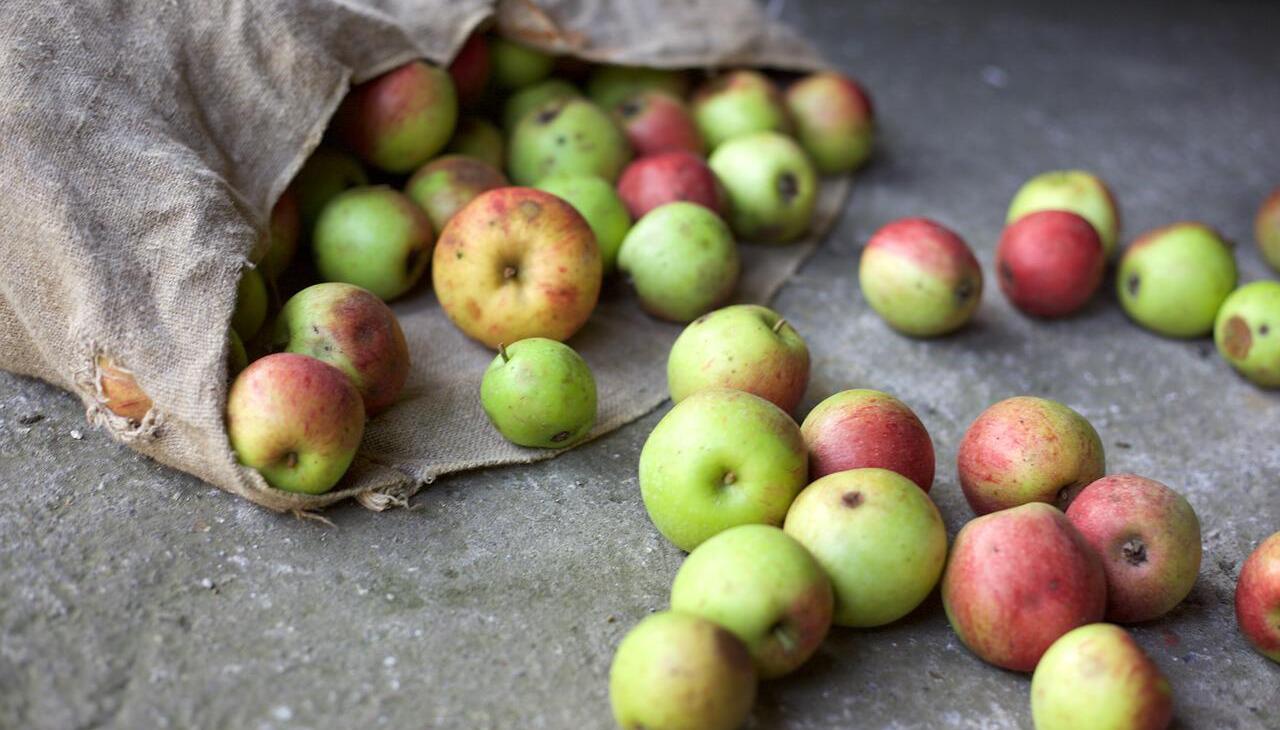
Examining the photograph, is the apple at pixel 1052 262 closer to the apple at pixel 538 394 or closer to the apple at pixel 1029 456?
the apple at pixel 1029 456

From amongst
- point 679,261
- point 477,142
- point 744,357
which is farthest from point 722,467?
point 477,142

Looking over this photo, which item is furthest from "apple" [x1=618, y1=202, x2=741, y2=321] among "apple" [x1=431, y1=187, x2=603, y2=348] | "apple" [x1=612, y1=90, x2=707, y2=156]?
"apple" [x1=612, y1=90, x2=707, y2=156]

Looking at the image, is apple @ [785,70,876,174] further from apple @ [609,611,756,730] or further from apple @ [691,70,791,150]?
apple @ [609,611,756,730]

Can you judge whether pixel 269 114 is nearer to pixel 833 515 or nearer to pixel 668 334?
pixel 668 334

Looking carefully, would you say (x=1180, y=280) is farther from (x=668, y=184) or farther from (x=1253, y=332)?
(x=668, y=184)

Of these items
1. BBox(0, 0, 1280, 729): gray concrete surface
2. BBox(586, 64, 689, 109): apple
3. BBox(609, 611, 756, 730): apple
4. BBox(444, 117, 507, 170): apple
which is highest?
BBox(609, 611, 756, 730): apple
